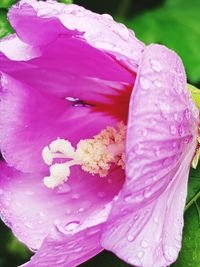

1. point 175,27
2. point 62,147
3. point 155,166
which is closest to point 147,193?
point 155,166

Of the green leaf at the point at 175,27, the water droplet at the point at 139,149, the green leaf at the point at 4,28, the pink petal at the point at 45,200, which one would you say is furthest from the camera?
the green leaf at the point at 175,27

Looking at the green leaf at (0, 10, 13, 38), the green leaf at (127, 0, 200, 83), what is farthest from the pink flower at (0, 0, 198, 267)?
the green leaf at (127, 0, 200, 83)

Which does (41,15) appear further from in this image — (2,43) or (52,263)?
(52,263)

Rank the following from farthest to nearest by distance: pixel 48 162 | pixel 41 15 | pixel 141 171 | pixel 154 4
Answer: pixel 154 4 < pixel 48 162 < pixel 41 15 < pixel 141 171

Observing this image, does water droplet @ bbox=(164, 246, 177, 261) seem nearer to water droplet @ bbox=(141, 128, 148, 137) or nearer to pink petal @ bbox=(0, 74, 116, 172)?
water droplet @ bbox=(141, 128, 148, 137)

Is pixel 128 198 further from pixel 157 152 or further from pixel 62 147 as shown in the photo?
pixel 62 147

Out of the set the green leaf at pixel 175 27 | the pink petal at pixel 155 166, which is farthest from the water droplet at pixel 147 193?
the green leaf at pixel 175 27

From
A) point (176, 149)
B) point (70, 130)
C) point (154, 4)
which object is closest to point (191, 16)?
point (154, 4)

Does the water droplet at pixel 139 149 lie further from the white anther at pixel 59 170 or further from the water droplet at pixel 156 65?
the white anther at pixel 59 170
